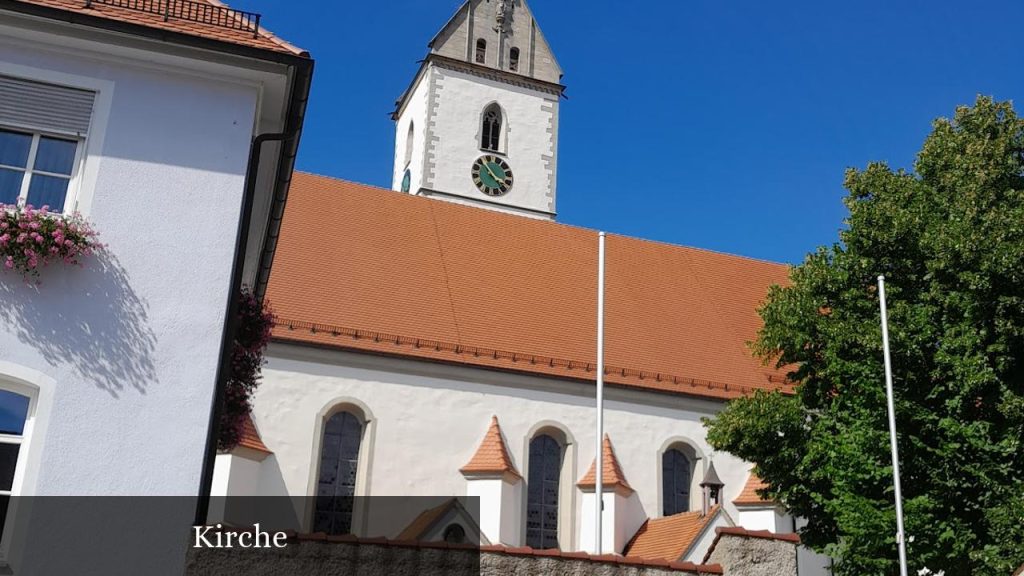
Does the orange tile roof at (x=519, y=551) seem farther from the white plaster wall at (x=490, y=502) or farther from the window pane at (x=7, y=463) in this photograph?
the white plaster wall at (x=490, y=502)

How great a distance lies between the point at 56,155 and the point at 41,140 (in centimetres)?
15

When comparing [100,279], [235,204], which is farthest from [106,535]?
[235,204]

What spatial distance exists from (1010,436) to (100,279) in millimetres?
11610

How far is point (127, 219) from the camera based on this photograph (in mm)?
8039

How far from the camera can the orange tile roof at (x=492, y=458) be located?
1859 cm

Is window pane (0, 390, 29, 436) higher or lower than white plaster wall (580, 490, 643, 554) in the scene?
lower

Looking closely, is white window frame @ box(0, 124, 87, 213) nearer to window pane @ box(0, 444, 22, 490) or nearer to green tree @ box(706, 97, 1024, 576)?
window pane @ box(0, 444, 22, 490)

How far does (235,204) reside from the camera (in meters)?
8.32

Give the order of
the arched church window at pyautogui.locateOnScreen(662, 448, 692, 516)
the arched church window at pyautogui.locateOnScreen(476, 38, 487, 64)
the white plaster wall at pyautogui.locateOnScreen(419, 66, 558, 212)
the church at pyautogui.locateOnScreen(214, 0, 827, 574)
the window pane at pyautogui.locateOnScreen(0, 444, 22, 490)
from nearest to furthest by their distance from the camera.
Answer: the window pane at pyautogui.locateOnScreen(0, 444, 22, 490) → the church at pyautogui.locateOnScreen(214, 0, 827, 574) → the arched church window at pyautogui.locateOnScreen(662, 448, 692, 516) → the white plaster wall at pyautogui.locateOnScreen(419, 66, 558, 212) → the arched church window at pyautogui.locateOnScreen(476, 38, 487, 64)

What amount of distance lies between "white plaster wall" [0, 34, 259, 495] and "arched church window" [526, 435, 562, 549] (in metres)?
12.1

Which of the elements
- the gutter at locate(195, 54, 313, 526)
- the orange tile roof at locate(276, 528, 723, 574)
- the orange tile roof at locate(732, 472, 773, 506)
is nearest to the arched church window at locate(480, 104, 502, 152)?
the orange tile roof at locate(732, 472, 773, 506)

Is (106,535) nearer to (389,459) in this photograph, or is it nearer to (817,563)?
(389,459)

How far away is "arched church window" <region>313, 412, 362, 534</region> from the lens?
18.1m

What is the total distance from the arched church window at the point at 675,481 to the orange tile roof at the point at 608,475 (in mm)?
1020
